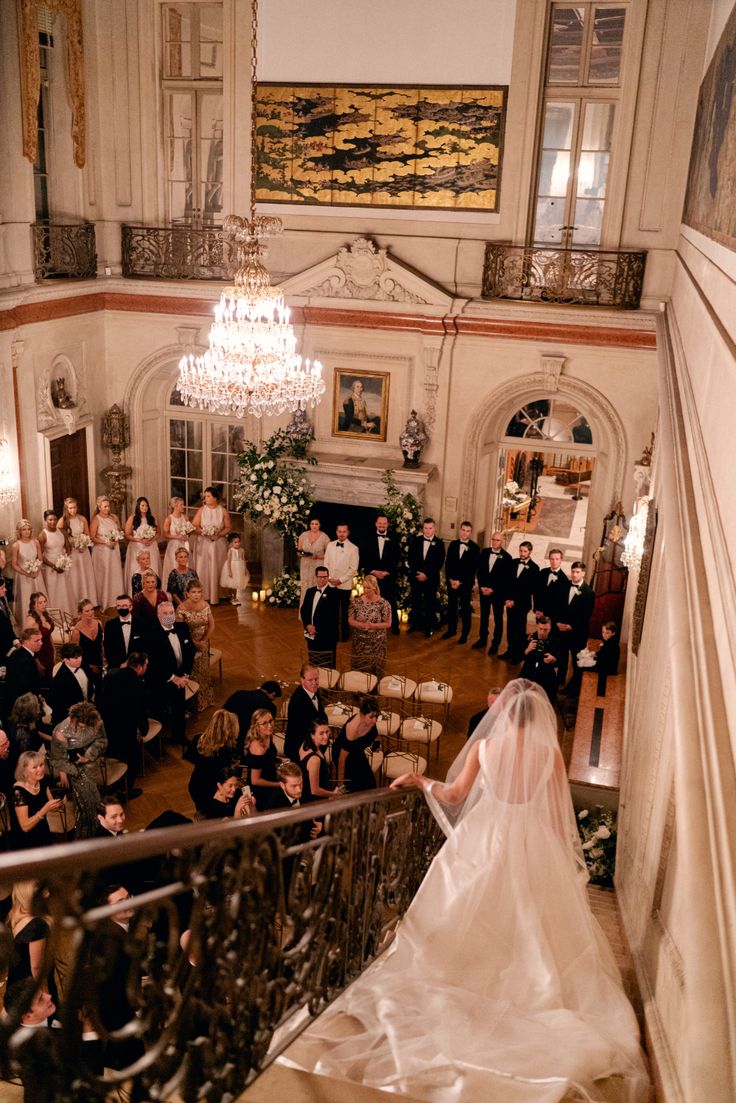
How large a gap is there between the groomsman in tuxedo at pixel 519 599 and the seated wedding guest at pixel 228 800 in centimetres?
530

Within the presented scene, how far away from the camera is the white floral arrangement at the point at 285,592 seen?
1279 cm

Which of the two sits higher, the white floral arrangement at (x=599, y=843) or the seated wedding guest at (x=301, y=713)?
the seated wedding guest at (x=301, y=713)

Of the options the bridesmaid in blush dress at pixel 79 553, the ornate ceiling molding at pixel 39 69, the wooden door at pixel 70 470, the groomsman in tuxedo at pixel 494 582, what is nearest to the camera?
the ornate ceiling molding at pixel 39 69

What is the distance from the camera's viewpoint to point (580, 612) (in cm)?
1040

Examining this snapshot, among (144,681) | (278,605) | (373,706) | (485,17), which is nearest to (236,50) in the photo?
(485,17)

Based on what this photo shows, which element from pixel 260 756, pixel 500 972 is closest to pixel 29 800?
pixel 260 756

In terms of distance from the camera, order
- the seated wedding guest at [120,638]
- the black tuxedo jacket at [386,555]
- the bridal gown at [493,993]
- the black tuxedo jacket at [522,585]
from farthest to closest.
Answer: the black tuxedo jacket at [386,555], the black tuxedo jacket at [522,585], the seated wedding guest at [120,638], the bridal gown at [493,993]

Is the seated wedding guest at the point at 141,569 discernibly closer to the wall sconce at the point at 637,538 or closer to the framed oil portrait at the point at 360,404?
the framed oil portrait at the point at 360,404

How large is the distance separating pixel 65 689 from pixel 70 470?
569 centimetres

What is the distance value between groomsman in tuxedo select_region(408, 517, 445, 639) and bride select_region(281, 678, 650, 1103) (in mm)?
6689

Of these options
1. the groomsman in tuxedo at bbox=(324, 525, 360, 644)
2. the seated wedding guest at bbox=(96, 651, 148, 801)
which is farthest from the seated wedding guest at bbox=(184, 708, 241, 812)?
the groomsman in tuxedo at bbox=(324, 525, 360, 644)

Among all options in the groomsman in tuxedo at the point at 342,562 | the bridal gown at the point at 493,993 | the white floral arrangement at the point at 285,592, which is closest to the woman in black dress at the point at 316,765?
the bridal gown at the point at 493,993

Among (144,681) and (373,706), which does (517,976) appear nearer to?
(373,706)

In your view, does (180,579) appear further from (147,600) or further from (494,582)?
(494,582)
